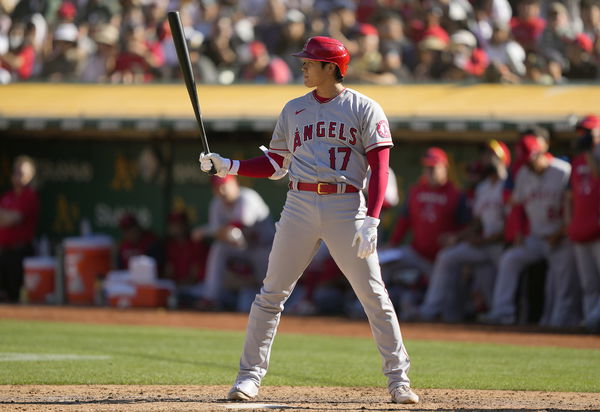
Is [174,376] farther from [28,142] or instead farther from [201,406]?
[28,142]

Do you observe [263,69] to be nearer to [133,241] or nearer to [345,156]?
[133,241]

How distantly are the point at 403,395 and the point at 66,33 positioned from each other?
10.6 meters

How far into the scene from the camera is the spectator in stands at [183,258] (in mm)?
13070

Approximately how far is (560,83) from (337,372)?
601 cm

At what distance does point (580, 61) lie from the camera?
40.2 feet

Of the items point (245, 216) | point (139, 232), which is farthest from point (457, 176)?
point (139, 232)

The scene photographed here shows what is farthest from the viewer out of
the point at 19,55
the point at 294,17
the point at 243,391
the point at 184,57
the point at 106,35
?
the point at 19,55

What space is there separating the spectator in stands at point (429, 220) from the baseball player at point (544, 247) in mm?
827

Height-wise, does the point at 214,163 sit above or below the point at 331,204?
above

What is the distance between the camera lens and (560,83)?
1206 centimetres

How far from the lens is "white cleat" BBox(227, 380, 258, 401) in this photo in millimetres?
5629

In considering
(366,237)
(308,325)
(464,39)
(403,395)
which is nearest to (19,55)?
(464,39)

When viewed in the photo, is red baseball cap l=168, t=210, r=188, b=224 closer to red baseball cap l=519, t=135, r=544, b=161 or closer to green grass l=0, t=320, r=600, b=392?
green grass l=0, t=320, r=600, b=392

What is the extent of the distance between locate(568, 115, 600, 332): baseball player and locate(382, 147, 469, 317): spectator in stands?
4.75 ft
